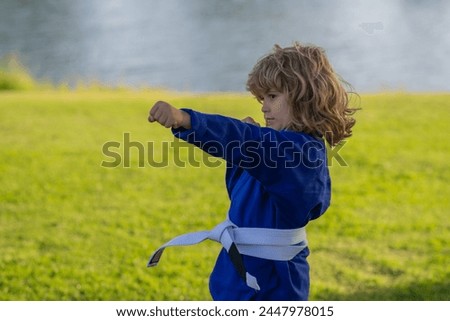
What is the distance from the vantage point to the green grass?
472cm

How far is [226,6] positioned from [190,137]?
13.6 meters

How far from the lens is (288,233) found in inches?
102

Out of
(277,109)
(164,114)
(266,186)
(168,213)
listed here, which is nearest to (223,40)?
(168,213)

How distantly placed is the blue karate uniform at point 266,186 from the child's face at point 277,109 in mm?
82

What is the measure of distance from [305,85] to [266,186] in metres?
0.36

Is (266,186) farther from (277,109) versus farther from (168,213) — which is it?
(168,213)

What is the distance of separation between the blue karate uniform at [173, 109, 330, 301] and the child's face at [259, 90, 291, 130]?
82mm

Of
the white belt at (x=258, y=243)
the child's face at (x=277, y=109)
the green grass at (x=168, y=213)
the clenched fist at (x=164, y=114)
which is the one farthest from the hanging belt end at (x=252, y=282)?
the green grass at (x=168, y=213)

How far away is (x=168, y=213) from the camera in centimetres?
593

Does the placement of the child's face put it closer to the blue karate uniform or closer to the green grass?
the blue karate uniform

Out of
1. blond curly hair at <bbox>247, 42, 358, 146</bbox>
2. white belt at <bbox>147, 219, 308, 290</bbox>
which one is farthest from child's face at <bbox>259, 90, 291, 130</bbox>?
white belt at <bbox>147, 219, 308, 290</bbox>

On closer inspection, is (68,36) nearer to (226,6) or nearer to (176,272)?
(226,6)

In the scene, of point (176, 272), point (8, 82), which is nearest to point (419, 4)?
point (8, 82)
